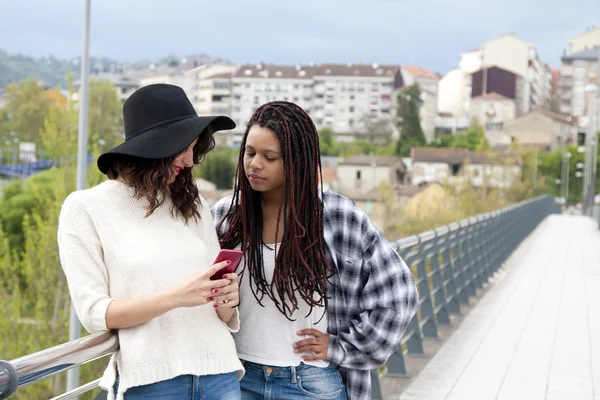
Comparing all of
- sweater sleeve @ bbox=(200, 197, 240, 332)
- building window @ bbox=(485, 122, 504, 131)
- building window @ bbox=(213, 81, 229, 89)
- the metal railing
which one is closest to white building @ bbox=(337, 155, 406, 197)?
building window @ bbox=(485, 122, 504, 131)

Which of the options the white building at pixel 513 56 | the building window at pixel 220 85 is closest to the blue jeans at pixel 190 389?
→ the white building at pixel 513 56

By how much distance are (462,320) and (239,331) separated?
745 cm

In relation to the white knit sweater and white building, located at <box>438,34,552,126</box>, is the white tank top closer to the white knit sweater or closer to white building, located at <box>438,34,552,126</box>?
the white knit sweater

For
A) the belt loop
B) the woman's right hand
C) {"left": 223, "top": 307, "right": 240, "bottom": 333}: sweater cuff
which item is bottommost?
the belt loop

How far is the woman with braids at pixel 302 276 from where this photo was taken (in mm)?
2615

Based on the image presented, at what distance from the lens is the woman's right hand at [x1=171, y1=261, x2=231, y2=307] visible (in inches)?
86.9

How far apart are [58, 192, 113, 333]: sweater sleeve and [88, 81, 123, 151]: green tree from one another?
111053mm

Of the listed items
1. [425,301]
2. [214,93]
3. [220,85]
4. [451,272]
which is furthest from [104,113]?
[425,301]

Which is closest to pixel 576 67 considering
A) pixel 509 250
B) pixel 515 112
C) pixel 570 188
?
pixel 515 112

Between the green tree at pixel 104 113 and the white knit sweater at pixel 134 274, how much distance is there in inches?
4369

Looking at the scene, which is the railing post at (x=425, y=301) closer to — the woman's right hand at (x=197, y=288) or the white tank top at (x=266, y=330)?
the white tank top at (x=266, y=330)

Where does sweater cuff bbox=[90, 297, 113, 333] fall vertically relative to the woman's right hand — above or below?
below

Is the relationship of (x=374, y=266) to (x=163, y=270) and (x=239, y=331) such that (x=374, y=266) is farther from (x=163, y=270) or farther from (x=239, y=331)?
(x=163, y=270)

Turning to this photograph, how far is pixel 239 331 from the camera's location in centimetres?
268
